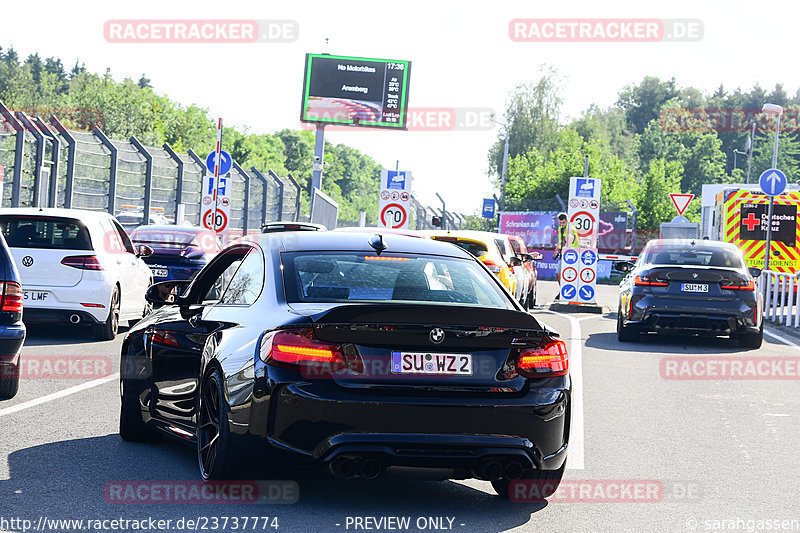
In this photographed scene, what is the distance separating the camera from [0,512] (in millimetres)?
5633

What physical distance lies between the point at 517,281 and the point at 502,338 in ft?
53.6

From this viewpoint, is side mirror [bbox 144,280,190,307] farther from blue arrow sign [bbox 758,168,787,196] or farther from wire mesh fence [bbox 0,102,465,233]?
blue arrow sign [bbox 758,168,787,196]

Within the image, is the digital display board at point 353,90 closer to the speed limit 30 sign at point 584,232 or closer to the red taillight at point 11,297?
the speed limit 30 sign at point 584,232

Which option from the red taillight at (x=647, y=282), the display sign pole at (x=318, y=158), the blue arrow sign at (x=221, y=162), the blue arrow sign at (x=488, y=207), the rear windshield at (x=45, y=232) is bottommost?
the red taillight at (x=647, y=282)

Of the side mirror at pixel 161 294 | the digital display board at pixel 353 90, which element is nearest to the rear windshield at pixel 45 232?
the side mirror at pixel 161 294

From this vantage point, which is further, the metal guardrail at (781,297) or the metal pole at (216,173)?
the metal pole at (216,173)

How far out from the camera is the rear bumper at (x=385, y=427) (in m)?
5.66

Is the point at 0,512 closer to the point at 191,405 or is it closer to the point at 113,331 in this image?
the point at 191,405

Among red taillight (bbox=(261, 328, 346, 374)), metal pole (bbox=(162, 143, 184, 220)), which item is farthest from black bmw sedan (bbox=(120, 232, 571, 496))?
metal pole (bbox=(162, 143, 184, 220))

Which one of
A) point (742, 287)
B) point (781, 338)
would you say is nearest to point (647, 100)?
point (781, 338)

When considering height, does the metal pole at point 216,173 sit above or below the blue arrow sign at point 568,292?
above

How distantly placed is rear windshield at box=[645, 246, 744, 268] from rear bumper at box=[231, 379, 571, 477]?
12272mm

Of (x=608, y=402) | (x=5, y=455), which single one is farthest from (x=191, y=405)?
(x=608, y=402)

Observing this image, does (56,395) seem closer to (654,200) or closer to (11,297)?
(11,297)
